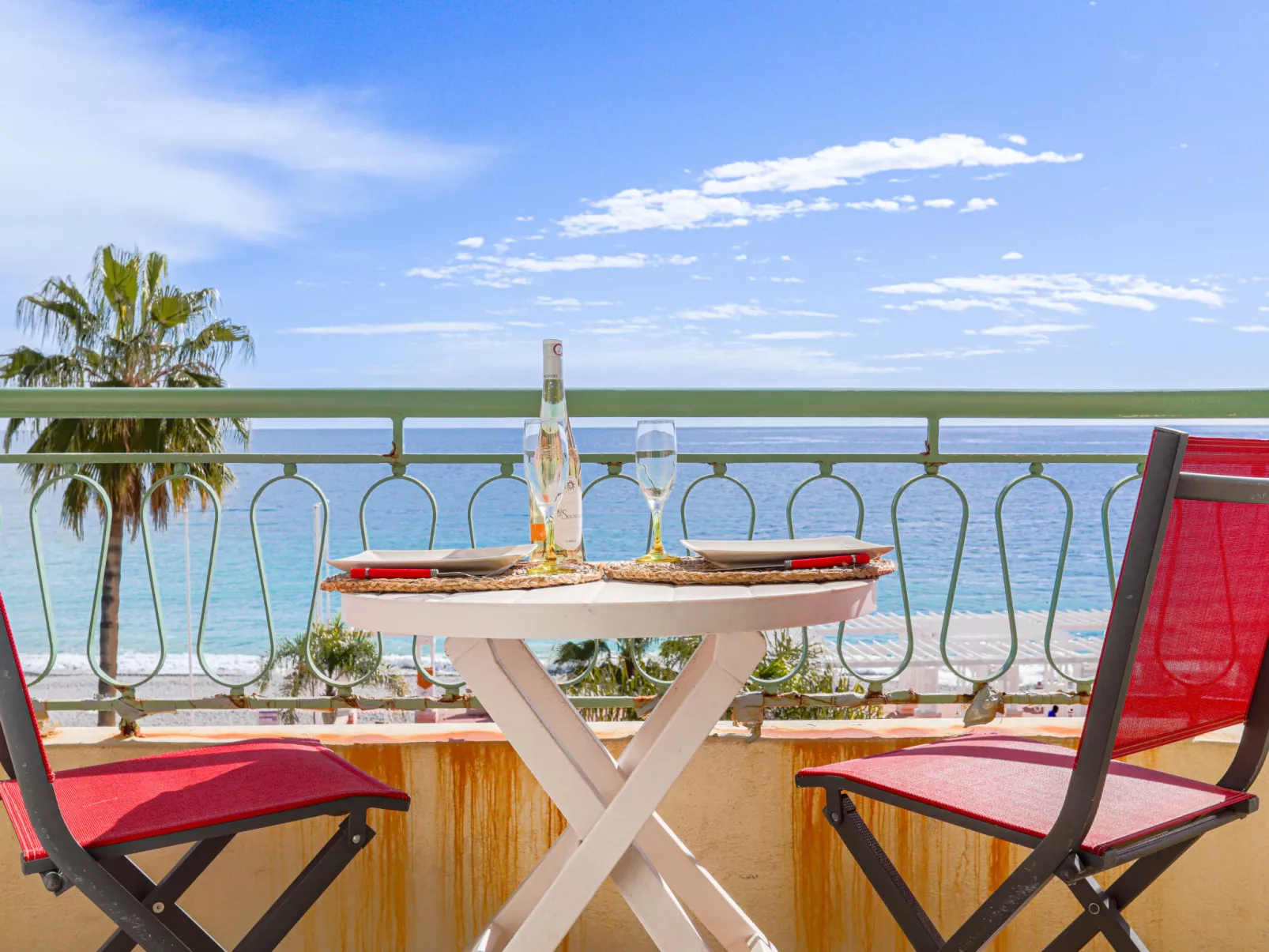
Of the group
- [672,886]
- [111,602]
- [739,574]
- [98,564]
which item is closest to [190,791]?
[672,886]

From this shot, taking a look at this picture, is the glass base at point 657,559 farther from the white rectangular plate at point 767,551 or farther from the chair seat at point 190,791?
the chair seat at point 190,791

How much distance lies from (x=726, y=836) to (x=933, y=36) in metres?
69.7

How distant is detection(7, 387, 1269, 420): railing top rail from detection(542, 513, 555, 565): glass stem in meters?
0.70

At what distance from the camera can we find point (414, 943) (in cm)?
236

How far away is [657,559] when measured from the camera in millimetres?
1669

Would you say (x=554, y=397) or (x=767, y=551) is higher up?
(x=554, y=397)

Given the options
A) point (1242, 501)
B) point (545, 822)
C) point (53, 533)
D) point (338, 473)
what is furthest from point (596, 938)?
point (338, 473)

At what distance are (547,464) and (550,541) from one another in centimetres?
14

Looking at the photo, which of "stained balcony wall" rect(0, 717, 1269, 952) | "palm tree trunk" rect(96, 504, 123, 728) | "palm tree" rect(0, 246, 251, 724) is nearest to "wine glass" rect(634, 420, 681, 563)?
"stained balcony wall" rect(0, 717, 1269, 952)

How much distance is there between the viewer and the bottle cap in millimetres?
1668

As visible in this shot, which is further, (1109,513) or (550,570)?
(1109,513)

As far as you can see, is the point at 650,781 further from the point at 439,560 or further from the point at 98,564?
the point at 98,564

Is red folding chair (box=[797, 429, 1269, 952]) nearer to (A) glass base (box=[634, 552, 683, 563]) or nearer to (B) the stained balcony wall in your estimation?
(A) glass base (box=[634, 552, 683, 563])

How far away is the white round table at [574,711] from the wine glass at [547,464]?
227 millimetres
